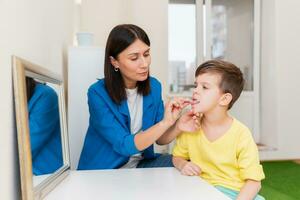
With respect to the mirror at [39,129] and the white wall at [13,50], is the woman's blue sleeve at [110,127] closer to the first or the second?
the mirror at [39,129]

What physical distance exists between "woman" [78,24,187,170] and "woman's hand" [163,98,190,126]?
0.15m

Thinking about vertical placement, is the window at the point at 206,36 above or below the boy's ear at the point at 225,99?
above

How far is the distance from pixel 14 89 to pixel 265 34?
3655mm

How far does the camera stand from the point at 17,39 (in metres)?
0.99

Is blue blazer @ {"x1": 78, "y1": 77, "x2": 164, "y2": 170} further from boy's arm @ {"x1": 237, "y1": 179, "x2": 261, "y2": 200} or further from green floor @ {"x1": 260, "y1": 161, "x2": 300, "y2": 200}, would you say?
green floor @ {"x1": 260, "y1": 161, "x2": 300, "y2": 200}

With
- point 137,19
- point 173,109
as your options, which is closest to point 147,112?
point 173,109

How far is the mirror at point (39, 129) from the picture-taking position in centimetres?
88

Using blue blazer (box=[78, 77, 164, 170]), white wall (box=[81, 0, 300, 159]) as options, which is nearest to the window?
white wall (box=[81, 0, 300, 159])

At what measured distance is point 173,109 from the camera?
1.30 meters

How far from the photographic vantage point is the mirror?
876 mm

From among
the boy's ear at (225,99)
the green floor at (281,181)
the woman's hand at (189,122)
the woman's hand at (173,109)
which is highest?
the boy's ear at (225,99)

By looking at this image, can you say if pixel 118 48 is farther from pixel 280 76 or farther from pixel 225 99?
pixel 280 76

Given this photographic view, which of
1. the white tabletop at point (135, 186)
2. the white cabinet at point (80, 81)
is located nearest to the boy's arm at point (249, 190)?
the white tabletop at point (135, 186)

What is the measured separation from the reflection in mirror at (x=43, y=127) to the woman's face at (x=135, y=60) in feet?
1.10
